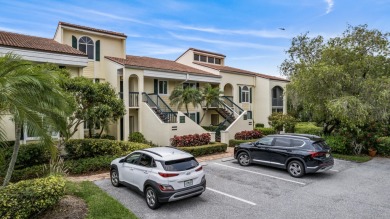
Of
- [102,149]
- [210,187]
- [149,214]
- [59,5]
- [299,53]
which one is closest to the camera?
[149,214]

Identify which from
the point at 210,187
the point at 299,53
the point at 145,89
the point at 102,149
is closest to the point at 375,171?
the point at 210,187

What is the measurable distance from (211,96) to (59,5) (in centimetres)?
1250

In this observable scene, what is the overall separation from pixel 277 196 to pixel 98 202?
18.9 ft

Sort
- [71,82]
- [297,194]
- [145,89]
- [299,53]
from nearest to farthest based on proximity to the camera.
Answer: [297,194], [71,82], [145,89], [299,53]

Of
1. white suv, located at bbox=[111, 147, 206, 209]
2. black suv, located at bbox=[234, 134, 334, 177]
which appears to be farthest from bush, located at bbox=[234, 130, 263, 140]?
white suv, located at bbox=[111, 147, 206, 209]

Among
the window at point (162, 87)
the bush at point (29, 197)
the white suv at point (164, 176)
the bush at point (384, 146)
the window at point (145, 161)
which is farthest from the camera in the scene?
the window at point (162, 87)

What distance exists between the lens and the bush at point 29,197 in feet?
19.0

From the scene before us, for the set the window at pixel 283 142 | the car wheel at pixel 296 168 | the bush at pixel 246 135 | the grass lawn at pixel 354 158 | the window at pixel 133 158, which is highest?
the window at pixel 283 142

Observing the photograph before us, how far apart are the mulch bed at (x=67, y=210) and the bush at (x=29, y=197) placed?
0.23 metres

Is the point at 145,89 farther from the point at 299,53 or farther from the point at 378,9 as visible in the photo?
the point at 299,53

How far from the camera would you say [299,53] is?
31.8 meters

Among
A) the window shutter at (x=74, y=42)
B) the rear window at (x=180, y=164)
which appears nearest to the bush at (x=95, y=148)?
the rear window at (x=180, y=164)

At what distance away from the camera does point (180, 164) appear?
739cm

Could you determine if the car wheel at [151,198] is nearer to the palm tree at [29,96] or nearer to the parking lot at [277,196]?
the parking lot at [277,196]
